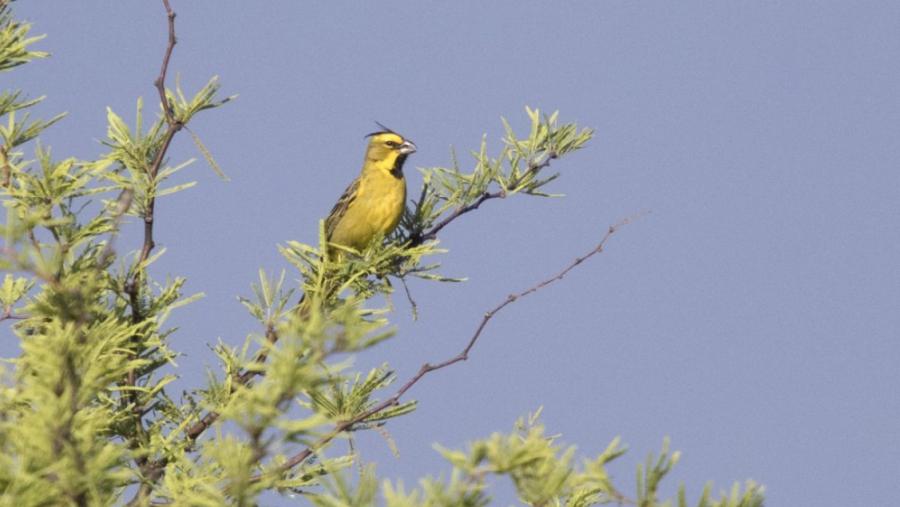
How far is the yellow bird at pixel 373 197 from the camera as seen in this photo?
610 centimetres

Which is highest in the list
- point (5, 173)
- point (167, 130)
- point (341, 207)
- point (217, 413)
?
point (341, 207)

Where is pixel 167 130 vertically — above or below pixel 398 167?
below

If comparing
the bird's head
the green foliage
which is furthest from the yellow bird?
the green foliage

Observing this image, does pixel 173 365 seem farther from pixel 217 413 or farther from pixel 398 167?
pixel 398 167

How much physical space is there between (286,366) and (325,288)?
1985mm

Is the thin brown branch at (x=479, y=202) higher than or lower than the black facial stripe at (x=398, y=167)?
lower

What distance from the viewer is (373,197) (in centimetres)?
641

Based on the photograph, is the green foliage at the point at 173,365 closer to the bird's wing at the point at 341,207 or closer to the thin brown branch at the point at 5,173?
the thin brown branch at the point at 5,173

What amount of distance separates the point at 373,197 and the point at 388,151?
38.4 inches

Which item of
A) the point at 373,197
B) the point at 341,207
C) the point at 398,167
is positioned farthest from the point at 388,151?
the point at 373,197

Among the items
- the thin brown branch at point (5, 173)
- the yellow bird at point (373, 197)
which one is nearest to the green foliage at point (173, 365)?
the thin brown branch at point (5, 173)

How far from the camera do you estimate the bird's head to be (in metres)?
7.20

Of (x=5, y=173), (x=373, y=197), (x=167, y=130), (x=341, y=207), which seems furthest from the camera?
(x=341, y=207)

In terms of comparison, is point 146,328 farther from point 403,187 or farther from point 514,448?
point 403,187
